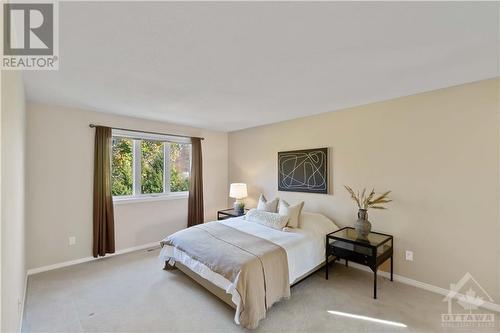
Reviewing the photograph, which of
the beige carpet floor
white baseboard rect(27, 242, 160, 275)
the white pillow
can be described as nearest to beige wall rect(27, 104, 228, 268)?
white baseboard rect(27, 242, 160, 275)

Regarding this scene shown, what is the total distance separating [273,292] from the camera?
221cm

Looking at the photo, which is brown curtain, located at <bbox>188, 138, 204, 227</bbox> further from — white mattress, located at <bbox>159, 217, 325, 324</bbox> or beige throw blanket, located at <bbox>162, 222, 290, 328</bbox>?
beige throw blanket, located at <bbox>162, 222, 290, 328</bbox>

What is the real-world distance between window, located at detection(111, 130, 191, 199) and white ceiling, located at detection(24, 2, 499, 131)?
1.07 metres

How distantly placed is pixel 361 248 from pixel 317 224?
2.01ft

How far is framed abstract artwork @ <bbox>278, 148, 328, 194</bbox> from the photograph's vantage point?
3527 mm

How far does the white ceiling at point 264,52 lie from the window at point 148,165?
1074 mm

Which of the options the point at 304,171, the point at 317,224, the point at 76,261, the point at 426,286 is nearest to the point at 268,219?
the point at 317,224

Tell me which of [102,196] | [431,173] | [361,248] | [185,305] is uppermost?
[431,173]

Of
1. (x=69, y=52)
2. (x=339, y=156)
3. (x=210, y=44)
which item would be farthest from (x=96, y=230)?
(x=339, y=156)

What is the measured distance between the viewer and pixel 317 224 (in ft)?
10.3

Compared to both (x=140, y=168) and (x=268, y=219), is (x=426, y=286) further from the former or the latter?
(x=140, y=168)

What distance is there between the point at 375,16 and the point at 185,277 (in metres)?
3.24

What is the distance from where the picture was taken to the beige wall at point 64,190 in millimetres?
3027

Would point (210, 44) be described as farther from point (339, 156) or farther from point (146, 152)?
point (146, 152)
